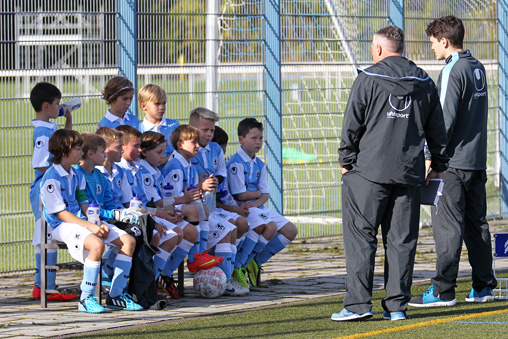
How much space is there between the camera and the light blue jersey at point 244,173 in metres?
9.30

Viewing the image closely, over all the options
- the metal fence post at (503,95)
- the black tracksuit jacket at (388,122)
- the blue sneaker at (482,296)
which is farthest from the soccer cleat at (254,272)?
the metal fence post at (503,95)

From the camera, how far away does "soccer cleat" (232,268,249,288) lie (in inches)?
344

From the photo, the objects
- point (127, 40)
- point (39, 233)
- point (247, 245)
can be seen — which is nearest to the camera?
point (39, 233)

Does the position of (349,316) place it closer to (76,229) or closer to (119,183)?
(76,229)

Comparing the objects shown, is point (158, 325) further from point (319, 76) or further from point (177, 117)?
point (319, 76)

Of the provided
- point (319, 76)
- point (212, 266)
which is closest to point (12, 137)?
point (212, 266)

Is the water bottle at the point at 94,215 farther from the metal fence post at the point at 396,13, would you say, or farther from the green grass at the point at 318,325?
the metal fence post at the point at 396,13

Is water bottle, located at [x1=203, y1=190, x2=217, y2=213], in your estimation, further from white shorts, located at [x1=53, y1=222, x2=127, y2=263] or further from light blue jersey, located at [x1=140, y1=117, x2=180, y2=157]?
white shorts, located at [x1=53, y1=222, x2=127, y2=263]

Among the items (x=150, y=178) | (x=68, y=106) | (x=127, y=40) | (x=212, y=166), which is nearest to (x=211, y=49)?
(x=127, y=40)

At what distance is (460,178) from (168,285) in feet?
8.59

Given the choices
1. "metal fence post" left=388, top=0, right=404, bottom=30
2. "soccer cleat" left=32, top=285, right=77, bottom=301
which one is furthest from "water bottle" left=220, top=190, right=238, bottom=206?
"metal fence post" left=388, top=0, right=404, bottom=30

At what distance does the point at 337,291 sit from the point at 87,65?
3.63 meters

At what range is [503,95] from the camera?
1505 centimetres

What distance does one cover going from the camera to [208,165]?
30.0 feet
